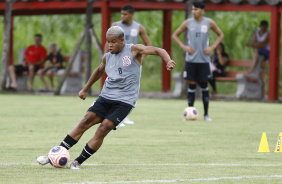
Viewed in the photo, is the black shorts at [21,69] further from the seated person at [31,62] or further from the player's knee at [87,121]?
the player's knee at [87,121]

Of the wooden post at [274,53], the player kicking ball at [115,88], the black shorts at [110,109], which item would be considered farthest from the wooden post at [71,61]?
the black shorts at [110,109]

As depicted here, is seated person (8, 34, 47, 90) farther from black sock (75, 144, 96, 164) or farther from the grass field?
black sock (75, 144, 96, 164)

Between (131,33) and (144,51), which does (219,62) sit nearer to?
(131,33)

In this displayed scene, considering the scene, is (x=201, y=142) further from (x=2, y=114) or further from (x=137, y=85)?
(x=2, y=114)

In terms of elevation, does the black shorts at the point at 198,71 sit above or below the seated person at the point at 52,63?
above

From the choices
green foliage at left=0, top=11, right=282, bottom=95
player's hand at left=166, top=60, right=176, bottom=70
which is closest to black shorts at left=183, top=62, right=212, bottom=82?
player's hand at left=166, top=60, right=176, bottom=70

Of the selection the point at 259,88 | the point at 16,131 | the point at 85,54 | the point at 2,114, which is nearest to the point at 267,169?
the point at 16,131

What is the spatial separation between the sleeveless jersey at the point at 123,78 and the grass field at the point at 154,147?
0.83m

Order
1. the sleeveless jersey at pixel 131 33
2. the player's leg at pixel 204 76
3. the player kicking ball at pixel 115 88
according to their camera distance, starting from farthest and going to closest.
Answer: the player's leg at pixel 204 76 → the sleeveless jersey at pixel 131 33 → the player kicking ball at pixel 115 88

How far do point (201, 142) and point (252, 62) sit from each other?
41.0ft

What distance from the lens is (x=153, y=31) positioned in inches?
1394

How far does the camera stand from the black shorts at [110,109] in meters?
8.98

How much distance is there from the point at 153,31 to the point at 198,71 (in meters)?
19.8

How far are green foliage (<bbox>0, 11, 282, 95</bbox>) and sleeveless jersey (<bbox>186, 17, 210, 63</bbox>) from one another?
13.5 metres
